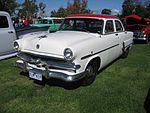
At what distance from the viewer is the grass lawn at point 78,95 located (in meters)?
4.32

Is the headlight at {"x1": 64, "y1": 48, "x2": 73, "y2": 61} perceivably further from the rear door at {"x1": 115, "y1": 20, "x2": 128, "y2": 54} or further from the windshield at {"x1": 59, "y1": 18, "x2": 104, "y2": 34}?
the rear door at {"x1": 115, "y1": 20, "x2": 128, "y2": 54}

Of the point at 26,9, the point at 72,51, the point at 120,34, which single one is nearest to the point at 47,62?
the point at 72,51

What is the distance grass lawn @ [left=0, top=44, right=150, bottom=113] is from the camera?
4320 millimetres

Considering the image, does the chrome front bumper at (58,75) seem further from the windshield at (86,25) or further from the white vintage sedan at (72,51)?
the windshield at (86,25)

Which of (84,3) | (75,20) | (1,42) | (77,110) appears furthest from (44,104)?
(84,3)

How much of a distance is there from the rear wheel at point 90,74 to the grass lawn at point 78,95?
4.3 inches

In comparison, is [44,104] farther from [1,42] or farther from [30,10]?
[30,10]

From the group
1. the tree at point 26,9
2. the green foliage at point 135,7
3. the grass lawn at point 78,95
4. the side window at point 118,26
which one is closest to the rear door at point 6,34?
the grass lawn at point 78,95

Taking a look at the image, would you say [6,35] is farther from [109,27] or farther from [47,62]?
[109,27]

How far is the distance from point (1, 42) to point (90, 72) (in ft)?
12.1

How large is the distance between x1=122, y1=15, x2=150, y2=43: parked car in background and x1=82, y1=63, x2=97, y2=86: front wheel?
8.44 meters

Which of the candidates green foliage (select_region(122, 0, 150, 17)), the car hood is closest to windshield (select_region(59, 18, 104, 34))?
the car hood

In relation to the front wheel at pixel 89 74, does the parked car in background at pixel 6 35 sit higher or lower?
higher

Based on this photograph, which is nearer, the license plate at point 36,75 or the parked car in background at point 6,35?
the license plate at point 36,75
